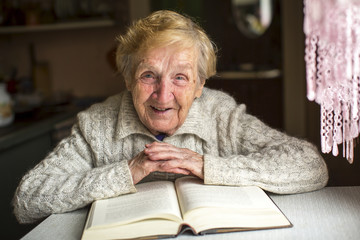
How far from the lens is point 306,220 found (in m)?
1.12

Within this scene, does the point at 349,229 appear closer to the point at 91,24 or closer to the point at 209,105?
the point at 209,105

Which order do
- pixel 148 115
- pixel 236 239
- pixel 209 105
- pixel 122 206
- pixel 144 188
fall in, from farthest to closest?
pixel 209 105
pixel 148 115
pixel 144 188
pixel 122 206
pixel 236 239

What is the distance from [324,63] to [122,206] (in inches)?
23.1

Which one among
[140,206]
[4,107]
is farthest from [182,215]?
[4,107]

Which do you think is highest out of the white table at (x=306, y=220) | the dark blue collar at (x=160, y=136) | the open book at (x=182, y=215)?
the dark blue collar at (x=160, y=136)

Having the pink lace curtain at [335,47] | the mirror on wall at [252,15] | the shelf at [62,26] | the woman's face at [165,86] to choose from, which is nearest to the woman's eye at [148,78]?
the woman's face at [165,86]

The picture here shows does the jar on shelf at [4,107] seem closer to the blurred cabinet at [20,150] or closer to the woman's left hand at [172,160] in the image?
the blurred cabinet at [20,150]

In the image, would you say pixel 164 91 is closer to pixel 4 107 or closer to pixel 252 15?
pixel 4 107

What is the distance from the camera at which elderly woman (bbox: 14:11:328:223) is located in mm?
1294

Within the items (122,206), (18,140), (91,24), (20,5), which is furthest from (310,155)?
(20,5)

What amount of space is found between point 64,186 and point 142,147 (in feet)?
1.00

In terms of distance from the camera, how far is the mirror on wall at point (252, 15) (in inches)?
179

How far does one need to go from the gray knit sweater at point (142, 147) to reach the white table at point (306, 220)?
43mm

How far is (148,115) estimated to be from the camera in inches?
56.7
